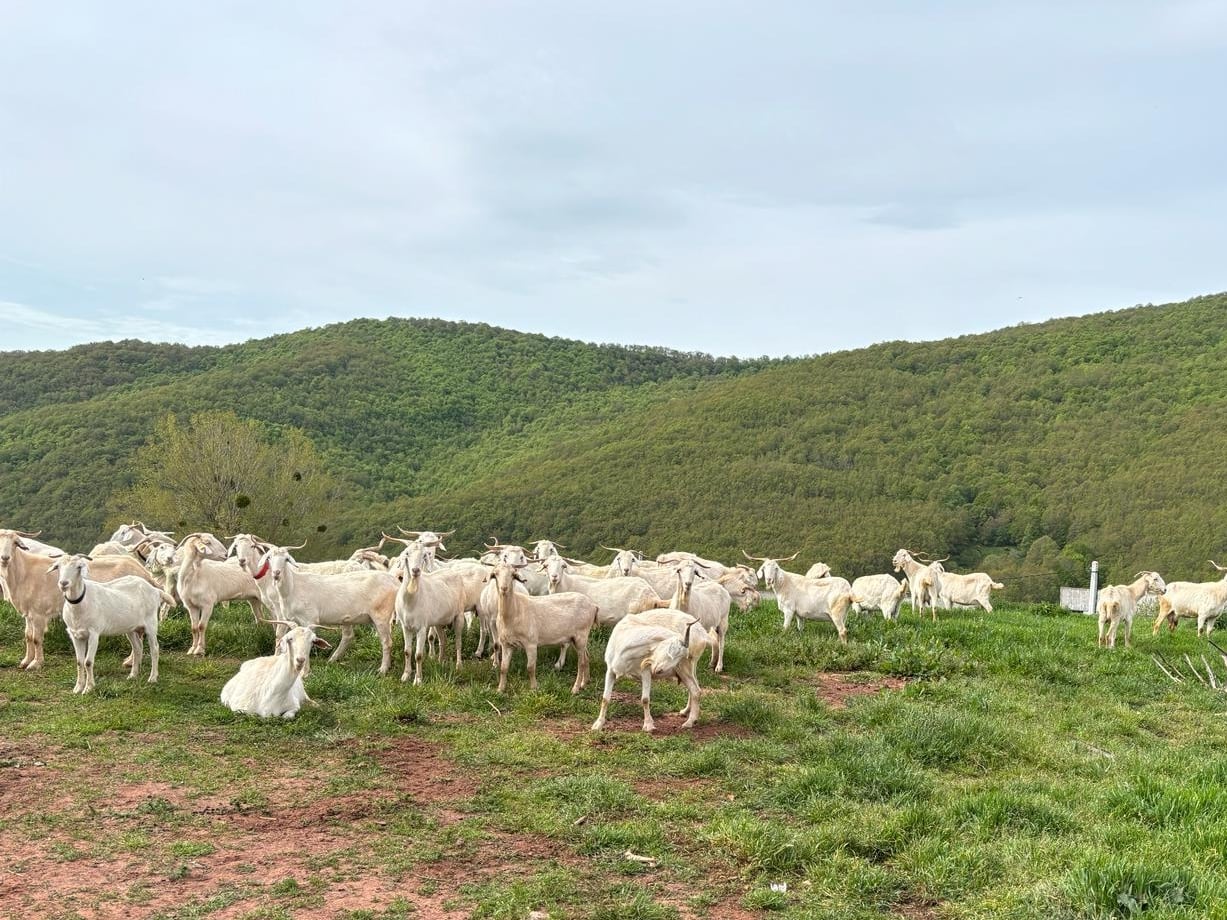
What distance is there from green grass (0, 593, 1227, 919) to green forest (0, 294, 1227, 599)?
1066 inches

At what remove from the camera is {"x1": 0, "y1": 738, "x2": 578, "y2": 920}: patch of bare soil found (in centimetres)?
554

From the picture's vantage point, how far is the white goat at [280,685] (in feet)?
30.4

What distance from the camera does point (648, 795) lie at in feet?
24.5

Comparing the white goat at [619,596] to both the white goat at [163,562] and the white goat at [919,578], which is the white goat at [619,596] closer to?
the white goat at [163,562]

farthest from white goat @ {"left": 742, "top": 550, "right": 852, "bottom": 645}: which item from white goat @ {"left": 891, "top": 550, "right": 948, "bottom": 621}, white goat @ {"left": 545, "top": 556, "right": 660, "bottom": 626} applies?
white goat @ {"left": 545, "top": 556, "right": 660, "bottom": 626}

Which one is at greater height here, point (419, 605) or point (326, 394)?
point (326, 394)

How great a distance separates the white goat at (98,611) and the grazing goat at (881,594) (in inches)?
438

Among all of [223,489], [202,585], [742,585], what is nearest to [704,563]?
[742,585]

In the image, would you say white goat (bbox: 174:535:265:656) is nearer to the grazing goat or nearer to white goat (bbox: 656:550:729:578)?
white goat (bbox: 656:550:729:578)

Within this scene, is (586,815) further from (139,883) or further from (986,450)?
(986,450)

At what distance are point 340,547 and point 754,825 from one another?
39.0 m

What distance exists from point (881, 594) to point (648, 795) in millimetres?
10753

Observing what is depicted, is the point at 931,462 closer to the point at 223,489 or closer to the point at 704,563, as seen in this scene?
the point at 223,489

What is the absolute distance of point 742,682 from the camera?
1202cm
